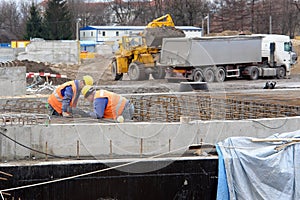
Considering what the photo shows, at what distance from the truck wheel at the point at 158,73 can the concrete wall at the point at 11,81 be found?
8.86 meters

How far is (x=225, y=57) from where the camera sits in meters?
24.5

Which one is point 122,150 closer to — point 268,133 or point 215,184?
point 215,184

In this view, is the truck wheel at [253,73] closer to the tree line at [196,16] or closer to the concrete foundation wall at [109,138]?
the concrete foundation wall at [109,138]

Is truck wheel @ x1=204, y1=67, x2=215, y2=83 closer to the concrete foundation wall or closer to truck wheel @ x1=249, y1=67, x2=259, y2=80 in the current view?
truck wheel @ x1=249, y1=67, x2=259, y2=80

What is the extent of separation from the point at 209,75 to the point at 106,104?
1432 centimetres

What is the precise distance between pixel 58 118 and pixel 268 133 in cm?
387

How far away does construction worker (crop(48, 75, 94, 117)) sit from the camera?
31.7ft

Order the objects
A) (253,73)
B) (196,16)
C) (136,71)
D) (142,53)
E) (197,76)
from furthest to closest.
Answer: (196,16) < (253,73) < (142,53) < (136,71) < (197,76)

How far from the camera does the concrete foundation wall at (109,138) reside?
872cm

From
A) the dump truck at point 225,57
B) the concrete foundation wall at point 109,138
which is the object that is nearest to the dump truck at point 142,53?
the dump truck at point 225,57

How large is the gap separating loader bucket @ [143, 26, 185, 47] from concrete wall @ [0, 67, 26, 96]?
400 inches

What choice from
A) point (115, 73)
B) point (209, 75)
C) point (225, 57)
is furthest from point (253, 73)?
point (115, 73)

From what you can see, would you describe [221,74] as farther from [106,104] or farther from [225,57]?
[106,104]

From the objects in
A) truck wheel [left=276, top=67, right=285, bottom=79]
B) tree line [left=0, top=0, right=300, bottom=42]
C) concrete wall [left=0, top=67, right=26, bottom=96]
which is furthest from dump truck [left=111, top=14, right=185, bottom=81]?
tree line [left=0, top=0, right=300, bottom=42]
